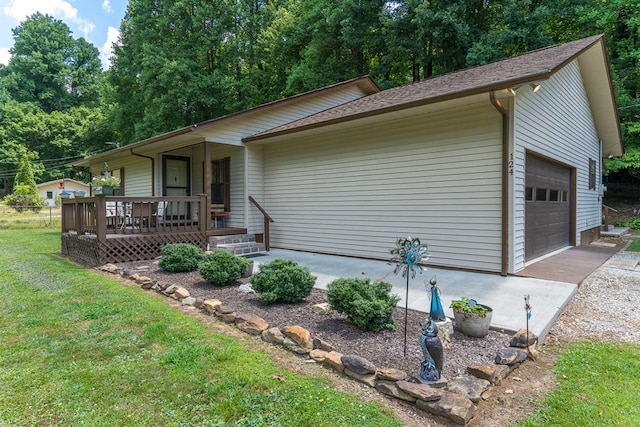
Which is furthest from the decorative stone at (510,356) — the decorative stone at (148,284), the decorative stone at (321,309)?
the decorative stone at (148,284)

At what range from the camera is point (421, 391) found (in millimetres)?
2236

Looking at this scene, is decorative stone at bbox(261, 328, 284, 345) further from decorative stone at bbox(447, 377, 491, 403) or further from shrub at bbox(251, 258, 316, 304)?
decorative stone at bbox(447, 377, 491, 403)

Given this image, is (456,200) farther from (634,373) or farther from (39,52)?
(39,52)

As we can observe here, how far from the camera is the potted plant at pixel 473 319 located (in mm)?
3193

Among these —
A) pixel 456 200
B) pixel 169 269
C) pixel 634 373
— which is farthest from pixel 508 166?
pixel 169 269

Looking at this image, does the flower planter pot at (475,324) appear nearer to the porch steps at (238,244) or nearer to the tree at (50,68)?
the porch steps at (238,244)

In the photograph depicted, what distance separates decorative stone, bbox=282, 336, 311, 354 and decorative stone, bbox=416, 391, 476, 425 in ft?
3.46

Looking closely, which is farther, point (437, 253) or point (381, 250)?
point (381, 250)

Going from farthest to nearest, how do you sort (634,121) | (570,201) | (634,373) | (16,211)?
(16,211) → (634,121) → (570,201) → (634,373)

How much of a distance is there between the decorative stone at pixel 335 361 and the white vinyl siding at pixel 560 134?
4.13 m

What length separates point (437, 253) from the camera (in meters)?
6.33

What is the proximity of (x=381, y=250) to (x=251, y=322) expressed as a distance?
425 centimetres

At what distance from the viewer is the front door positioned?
11.1m

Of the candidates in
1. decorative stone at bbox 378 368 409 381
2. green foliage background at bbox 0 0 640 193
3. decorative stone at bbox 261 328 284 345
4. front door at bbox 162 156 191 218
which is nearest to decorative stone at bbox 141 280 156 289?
decorative stone at bbox 261 328 284 345
